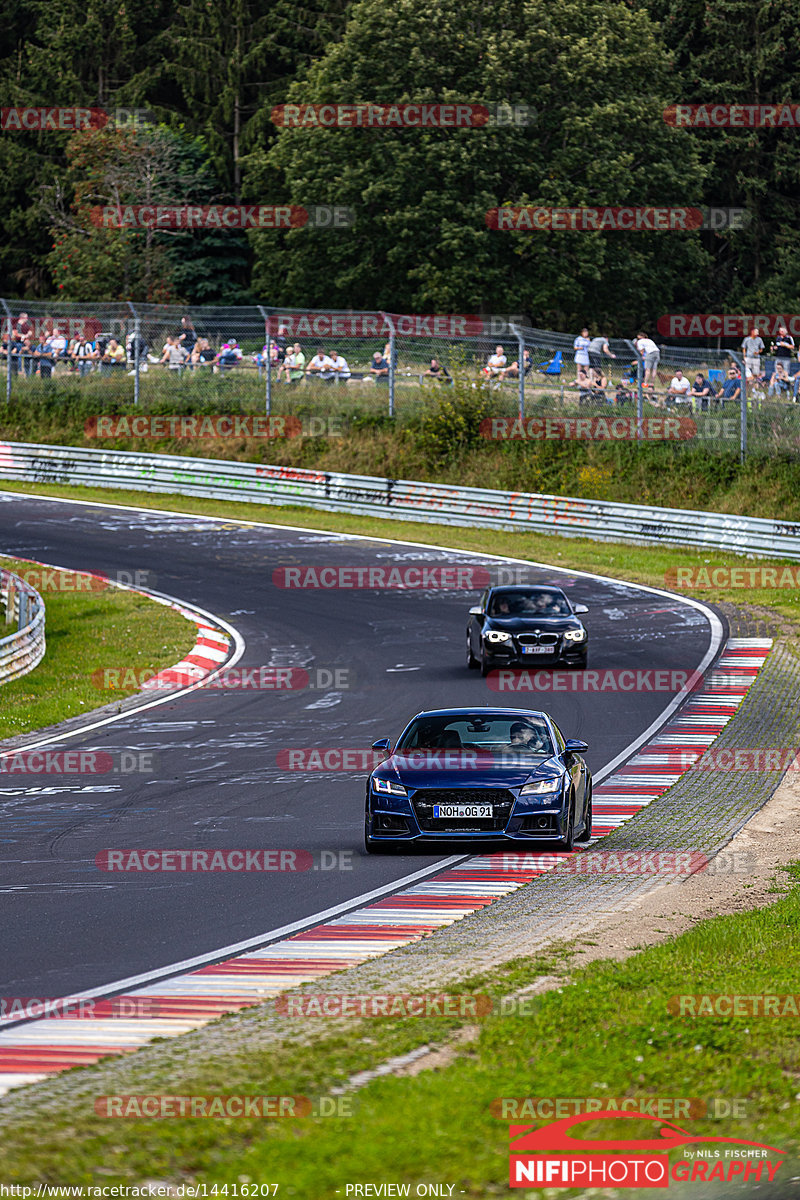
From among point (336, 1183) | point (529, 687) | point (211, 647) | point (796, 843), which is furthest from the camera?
point (211, 647)

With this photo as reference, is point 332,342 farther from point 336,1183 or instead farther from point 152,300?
point 336,1183

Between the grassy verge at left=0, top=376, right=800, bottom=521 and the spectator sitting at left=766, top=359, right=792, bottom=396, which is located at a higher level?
the spectator sitting at left=766, top=359, right=792, bottom=396

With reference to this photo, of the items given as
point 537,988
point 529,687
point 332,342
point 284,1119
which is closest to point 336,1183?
point 284,1119

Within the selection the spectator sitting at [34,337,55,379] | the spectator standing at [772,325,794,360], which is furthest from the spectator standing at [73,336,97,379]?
the spectator standing at [772,325,794,360]

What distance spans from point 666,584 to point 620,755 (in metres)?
14.7

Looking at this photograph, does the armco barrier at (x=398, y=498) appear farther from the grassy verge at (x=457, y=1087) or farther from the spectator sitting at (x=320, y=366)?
the grassy verge at (x=457, y=1087)

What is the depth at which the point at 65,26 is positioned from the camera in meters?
75.5

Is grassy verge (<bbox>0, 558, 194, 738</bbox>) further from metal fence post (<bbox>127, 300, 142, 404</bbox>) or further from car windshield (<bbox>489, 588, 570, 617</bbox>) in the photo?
metal fence post (<bbox>127, 300, 142, 404</bbox>)

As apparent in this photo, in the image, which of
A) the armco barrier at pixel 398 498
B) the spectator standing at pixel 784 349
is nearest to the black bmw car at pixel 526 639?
the armco barrier at pixel 398 498

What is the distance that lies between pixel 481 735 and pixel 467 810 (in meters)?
1.16

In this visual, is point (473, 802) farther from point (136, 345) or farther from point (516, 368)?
point (136, 345)

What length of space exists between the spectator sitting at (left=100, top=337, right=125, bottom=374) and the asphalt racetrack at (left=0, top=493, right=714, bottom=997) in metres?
6.93

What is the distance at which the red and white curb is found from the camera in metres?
7.75

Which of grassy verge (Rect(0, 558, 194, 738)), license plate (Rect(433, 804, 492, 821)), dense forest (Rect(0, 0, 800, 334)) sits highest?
dense forest (Rect(0, 0, 800, 334))
